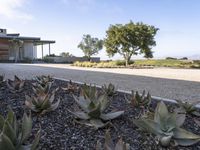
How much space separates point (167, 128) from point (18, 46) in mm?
39170

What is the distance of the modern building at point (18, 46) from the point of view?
39809 mm

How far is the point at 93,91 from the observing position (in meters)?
4.52

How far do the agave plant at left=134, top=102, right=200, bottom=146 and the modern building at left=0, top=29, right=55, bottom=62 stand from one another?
35943mm

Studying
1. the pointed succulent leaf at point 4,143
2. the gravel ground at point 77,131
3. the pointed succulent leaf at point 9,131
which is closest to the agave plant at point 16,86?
the gravel ground at point 77,131

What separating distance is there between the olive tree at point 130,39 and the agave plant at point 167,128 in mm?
25926

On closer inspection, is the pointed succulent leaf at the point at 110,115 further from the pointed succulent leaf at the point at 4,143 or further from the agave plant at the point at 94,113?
the pointed succulent leaf at the point at 4,143

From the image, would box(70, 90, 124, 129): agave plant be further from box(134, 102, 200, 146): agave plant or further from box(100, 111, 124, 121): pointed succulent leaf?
box(134, 102, 200, 146): agave plant

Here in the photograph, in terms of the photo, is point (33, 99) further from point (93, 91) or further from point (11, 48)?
point (11, 48)

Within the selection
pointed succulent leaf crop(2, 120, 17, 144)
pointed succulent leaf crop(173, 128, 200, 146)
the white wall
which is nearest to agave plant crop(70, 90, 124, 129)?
pointed succulent leaf crop(173, 128, 200, 146)

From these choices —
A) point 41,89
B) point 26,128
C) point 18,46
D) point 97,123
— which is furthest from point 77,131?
point 18,46

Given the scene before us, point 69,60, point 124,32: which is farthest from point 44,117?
point 69,60

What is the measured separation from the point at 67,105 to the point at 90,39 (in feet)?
141

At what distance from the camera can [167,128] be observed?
3758mm

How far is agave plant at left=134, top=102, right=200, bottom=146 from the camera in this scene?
12.0ft
